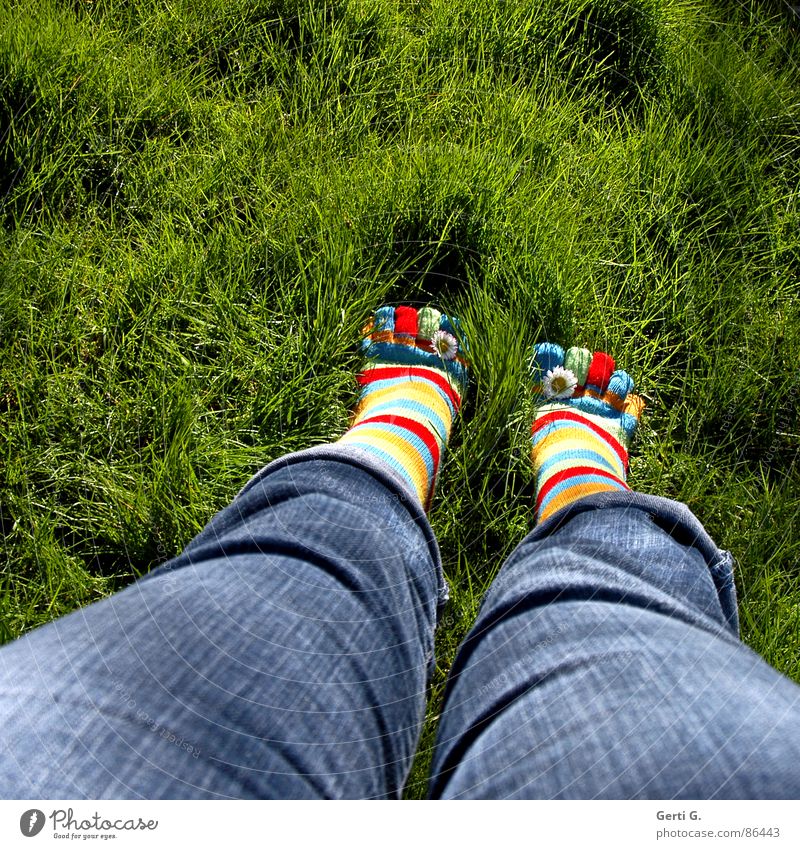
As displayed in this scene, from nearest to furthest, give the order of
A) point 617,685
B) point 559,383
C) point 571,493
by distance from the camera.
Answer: point 617,685
point 571,493
point 559,383

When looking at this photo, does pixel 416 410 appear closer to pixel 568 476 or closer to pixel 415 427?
pixel 415 427

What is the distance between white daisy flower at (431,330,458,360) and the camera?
96 cm

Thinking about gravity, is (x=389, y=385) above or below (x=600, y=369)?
below

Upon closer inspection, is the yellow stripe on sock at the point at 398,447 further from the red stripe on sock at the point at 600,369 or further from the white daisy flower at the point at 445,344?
the red stripe on sock at the point at 600,369

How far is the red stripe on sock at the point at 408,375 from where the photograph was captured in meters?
0.95

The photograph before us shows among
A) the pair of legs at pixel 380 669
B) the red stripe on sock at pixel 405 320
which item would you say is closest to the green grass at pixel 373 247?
the red stripe on sock at pixel 405 320

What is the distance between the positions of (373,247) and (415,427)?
26 cm

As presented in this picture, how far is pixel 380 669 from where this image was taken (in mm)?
610

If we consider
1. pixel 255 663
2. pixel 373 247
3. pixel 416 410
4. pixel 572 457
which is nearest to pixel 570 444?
pixel 572 457

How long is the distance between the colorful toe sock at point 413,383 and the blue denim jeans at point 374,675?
167 mm

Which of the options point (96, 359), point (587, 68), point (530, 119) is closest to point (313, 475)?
point (96, 359)

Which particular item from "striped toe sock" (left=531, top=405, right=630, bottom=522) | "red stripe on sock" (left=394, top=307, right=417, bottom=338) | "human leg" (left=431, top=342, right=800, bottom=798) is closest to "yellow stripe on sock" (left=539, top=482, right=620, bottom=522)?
"striped toe sock" (left=531, top=405, right=630, bottom=522)

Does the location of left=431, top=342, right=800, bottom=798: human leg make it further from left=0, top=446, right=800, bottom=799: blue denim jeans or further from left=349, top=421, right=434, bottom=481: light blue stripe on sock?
left=349, top=421, right=434, bottom=481: light blue stripe on sock
